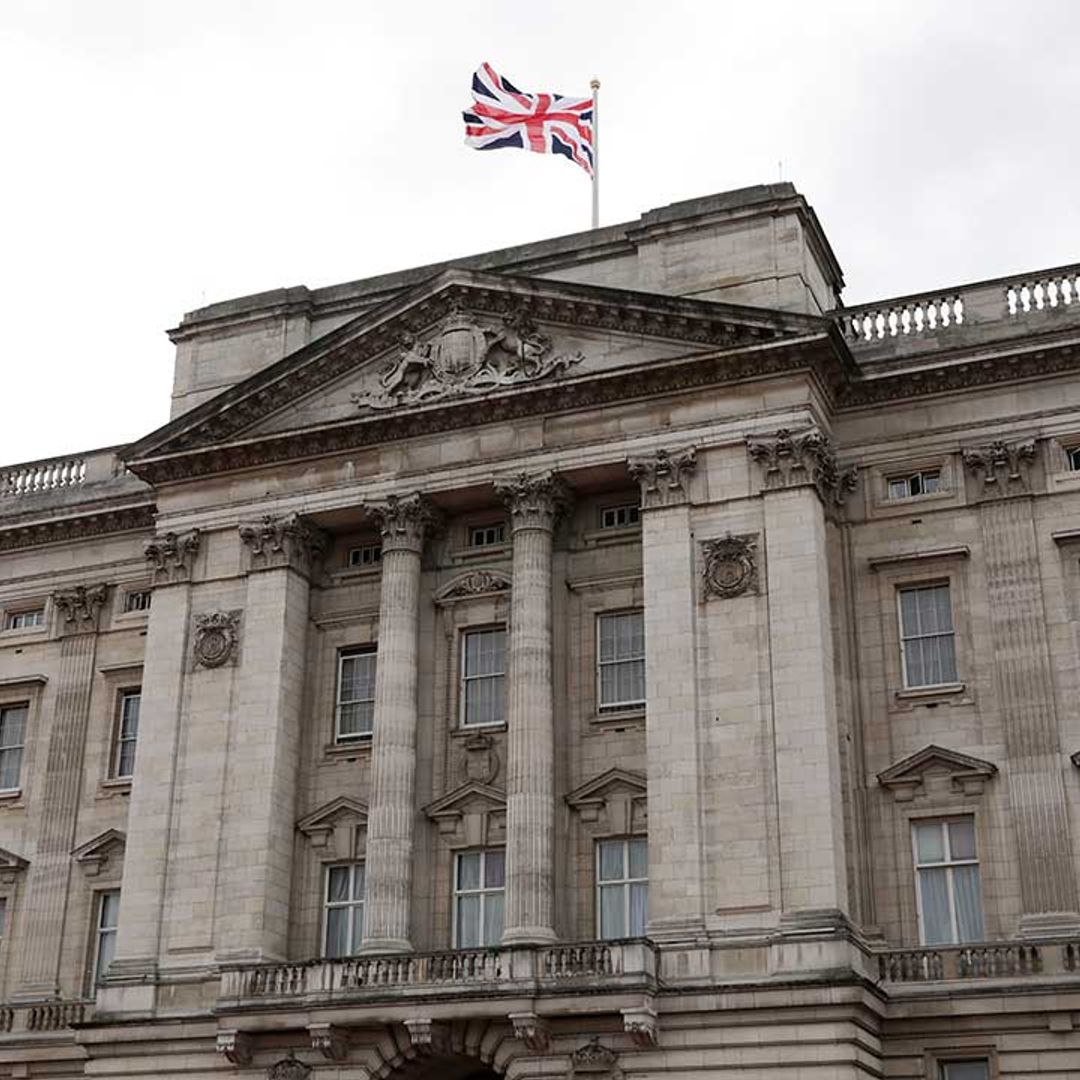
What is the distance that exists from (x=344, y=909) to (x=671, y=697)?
8.65m

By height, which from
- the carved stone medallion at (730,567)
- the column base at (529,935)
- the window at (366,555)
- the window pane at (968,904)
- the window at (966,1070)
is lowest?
the window at (966,1070)

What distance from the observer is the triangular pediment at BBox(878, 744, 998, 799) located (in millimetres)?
34188

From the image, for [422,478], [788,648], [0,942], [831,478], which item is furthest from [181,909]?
[831,478]

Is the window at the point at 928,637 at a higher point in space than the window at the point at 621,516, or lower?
lower

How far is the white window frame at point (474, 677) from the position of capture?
37.9 metres

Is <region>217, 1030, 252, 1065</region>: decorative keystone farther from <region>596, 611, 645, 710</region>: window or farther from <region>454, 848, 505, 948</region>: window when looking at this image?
<region>596, 611, 645, 710</region>: window

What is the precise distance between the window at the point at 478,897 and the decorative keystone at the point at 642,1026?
486 cm

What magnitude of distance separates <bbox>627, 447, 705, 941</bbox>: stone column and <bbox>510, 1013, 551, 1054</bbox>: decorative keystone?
2.65 metres

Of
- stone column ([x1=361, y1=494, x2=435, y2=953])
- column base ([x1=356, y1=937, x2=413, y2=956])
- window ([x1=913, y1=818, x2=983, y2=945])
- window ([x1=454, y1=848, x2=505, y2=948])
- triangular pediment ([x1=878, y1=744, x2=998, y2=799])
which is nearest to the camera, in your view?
window ([x1=913, y1=818, x2=983, y2=945])

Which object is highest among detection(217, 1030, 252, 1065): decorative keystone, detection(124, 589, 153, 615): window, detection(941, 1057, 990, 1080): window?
detection(124, 589, 153, 615): window

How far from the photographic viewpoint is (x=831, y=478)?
36719 mm

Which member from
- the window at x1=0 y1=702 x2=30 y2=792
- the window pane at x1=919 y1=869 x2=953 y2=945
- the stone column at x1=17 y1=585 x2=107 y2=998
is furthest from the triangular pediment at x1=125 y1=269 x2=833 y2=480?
the window pane at x1=919 y1=869 x2=953 y2=945

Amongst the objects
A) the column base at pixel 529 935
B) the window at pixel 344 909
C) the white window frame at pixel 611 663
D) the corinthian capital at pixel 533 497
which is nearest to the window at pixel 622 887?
the column base at pixel 529 935

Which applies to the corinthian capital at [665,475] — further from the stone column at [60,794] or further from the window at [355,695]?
the stone column at [60,794]
